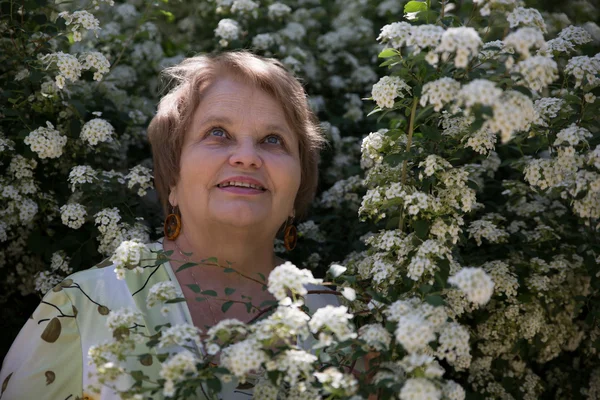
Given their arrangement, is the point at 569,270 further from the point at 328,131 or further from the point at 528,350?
the point at 328,131

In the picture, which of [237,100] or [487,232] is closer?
[237,100]

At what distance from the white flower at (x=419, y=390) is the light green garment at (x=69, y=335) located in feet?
2.62

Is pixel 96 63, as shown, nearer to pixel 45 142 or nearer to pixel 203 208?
pixel 45 142

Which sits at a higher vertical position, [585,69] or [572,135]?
[585,69]

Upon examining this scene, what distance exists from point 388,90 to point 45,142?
1.55 metres

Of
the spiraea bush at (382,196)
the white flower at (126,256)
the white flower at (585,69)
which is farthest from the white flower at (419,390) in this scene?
the white flower at (585,69)

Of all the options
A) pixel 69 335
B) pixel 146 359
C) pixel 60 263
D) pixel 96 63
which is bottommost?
pixel 60 263

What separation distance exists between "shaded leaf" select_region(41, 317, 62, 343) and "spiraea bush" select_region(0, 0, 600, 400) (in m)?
0.27

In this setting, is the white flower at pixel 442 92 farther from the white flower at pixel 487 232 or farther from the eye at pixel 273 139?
the white flower at pixel 487 232

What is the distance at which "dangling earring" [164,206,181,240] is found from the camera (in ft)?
9.70

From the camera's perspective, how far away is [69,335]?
101 inches

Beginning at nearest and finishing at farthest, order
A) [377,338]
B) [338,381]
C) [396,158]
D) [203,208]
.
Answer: [338,381]
[377,338]
[396,158]
[203,208]

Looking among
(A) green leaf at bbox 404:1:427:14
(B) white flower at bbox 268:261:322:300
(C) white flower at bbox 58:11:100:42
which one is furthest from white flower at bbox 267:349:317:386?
(C) white flower at bbox 58:11:100:42

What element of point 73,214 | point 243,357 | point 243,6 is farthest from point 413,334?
point 243,6
